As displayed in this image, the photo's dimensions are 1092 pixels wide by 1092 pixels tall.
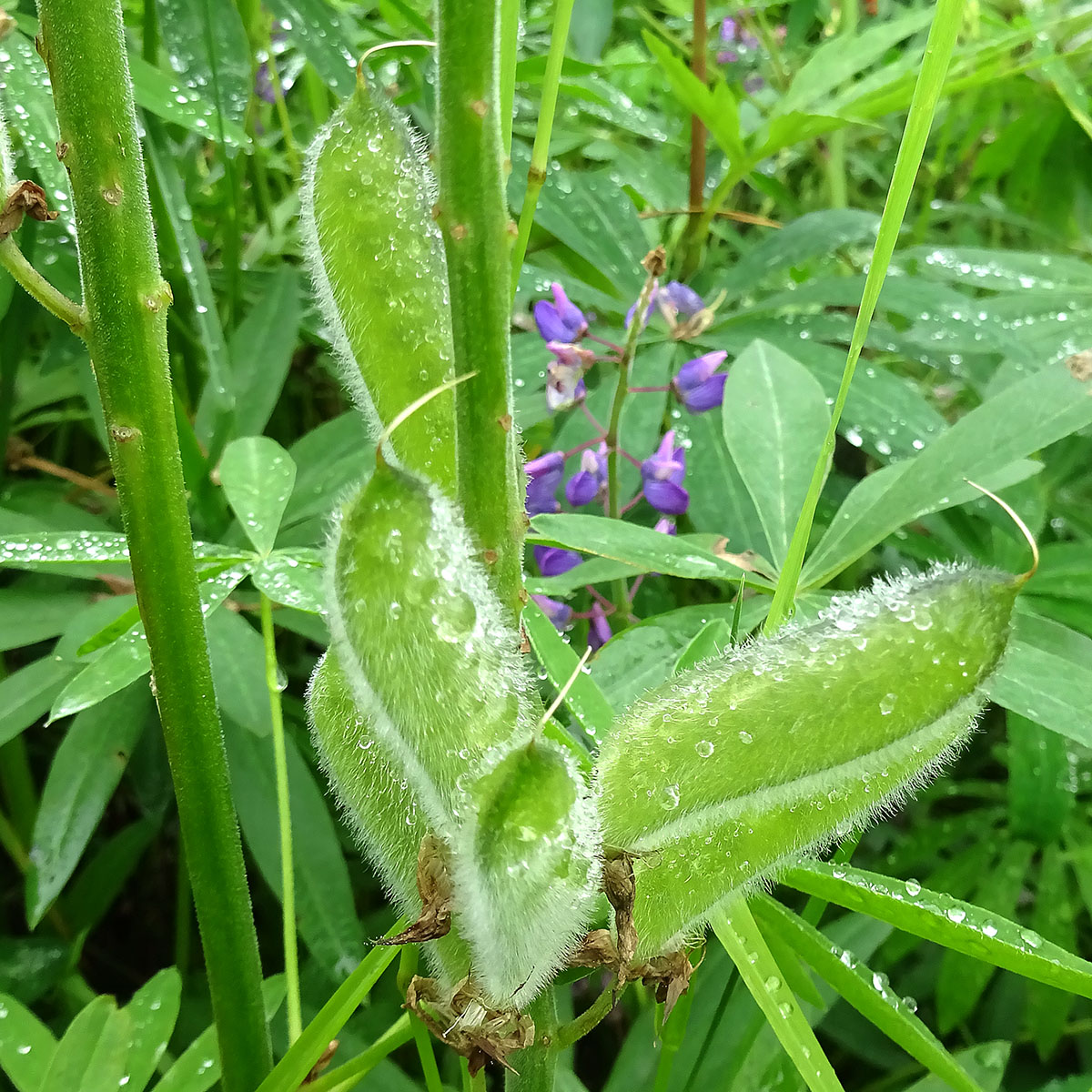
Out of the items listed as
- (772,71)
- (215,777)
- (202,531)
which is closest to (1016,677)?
(215,777)

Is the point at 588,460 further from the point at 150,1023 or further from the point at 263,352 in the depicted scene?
the point at 150,1023

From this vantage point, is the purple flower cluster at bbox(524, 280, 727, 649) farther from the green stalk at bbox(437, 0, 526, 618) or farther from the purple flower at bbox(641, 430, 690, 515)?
the green stalk at bbox(437, 0, 526, 618)

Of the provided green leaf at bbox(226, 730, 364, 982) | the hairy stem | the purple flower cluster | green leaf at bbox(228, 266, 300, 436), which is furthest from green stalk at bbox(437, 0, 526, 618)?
green leaf at bbox(228, 266, 300, 436)

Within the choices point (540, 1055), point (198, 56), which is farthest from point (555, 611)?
point (198, 56)

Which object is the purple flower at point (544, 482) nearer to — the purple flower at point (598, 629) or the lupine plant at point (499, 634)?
the lupine plant at point (499, 634)

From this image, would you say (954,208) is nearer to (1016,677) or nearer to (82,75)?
(1016,677)

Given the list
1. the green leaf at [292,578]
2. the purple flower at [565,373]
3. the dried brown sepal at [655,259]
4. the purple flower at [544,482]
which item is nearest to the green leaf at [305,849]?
the green leaf at [292,578]
